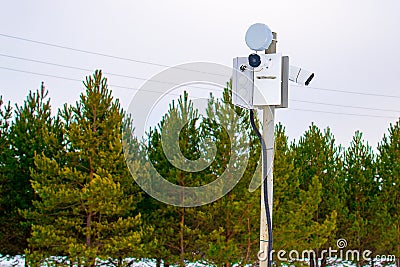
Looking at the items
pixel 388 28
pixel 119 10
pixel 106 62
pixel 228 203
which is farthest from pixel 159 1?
pixel 388 28

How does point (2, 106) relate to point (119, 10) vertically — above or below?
below

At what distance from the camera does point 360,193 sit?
12.7 metres

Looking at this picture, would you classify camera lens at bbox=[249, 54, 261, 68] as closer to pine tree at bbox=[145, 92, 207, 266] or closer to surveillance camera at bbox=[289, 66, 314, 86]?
surveillance camera at bbox=[289, 66, 314, 86]

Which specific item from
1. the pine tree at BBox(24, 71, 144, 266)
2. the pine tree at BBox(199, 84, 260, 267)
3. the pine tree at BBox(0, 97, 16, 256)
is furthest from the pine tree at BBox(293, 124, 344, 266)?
the pine tree at BBox(0, 97, 16, 256)

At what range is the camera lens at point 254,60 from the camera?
2908 mm

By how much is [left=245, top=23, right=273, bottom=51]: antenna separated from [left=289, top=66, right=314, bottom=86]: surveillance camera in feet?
0.64

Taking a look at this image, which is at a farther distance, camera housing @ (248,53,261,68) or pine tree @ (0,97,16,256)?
pine tree @ (0,97,16,256)

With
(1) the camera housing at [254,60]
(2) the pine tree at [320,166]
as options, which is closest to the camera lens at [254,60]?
(1) the camera housing at [254,60]

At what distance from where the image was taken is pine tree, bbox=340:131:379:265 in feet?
39.8

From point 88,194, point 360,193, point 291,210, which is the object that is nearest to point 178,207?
point 88,194

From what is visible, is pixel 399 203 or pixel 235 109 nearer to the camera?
pixel 235 109

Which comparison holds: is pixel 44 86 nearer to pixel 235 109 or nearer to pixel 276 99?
pixel 235 109

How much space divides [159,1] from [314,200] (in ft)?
16.5

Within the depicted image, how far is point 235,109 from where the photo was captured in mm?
10172
